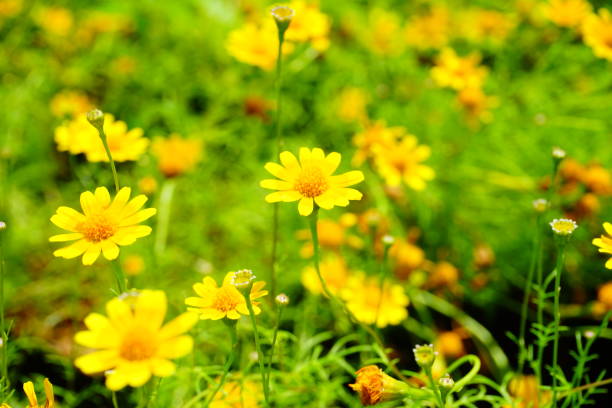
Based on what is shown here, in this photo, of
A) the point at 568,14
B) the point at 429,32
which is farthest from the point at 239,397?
the point at 429,32

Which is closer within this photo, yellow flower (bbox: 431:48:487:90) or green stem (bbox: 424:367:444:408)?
green stem (bbox: 424:367:444:408)

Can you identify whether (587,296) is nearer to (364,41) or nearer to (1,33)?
(364,41)

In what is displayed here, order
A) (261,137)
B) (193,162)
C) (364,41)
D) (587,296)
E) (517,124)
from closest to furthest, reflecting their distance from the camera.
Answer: (587,296) < (193,162) < (517,124) < (261,137) < (364,41)

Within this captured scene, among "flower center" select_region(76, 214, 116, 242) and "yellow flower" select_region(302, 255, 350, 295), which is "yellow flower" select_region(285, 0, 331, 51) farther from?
"flower center" select_region(76, 214, 116, 242)

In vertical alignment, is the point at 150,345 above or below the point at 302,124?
above

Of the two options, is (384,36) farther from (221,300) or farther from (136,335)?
(136,335)

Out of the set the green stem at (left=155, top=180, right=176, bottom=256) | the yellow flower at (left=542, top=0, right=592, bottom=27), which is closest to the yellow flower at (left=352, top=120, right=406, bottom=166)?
the green stem at (left=155, top=180, right=176, bottom=256)

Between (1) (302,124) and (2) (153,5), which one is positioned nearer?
(1) (302,124)

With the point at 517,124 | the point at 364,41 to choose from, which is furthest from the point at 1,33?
the point at 517,124
